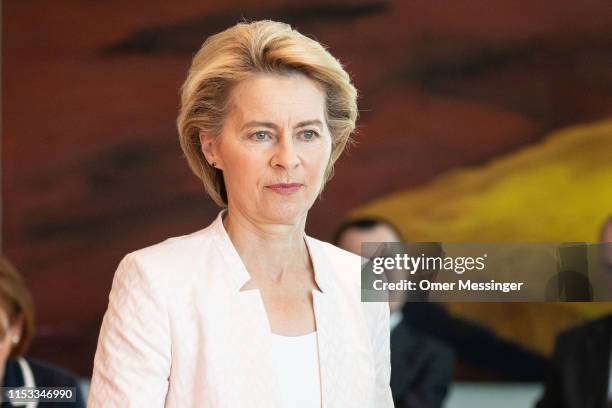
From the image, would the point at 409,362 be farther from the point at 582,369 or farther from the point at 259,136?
the point at 259,136

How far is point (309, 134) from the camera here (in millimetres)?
920

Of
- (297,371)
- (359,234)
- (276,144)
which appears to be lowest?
(297,371)

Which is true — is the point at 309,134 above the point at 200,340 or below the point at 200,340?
above

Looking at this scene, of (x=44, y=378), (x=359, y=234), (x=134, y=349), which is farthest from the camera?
(x=359, y=234)

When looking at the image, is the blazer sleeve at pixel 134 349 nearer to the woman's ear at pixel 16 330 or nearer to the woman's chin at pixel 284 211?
the woman's chin at pixel 284 211

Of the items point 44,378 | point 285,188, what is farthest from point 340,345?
point 44,378

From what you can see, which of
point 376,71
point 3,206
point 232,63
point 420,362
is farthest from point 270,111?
point 3,206

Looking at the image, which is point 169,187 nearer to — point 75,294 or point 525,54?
point 75,294

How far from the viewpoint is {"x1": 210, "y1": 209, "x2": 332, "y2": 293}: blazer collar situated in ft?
3.08

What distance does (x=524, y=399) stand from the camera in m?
2.36

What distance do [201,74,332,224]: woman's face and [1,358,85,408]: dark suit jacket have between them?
773mm

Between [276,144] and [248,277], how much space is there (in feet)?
0.45

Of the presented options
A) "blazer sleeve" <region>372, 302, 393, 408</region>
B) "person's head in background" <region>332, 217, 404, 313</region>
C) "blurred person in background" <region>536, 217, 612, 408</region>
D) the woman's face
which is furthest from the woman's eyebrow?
"blurred person in background" <region>536, 217, 612, 408</region>

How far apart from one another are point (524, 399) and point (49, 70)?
1447mm
